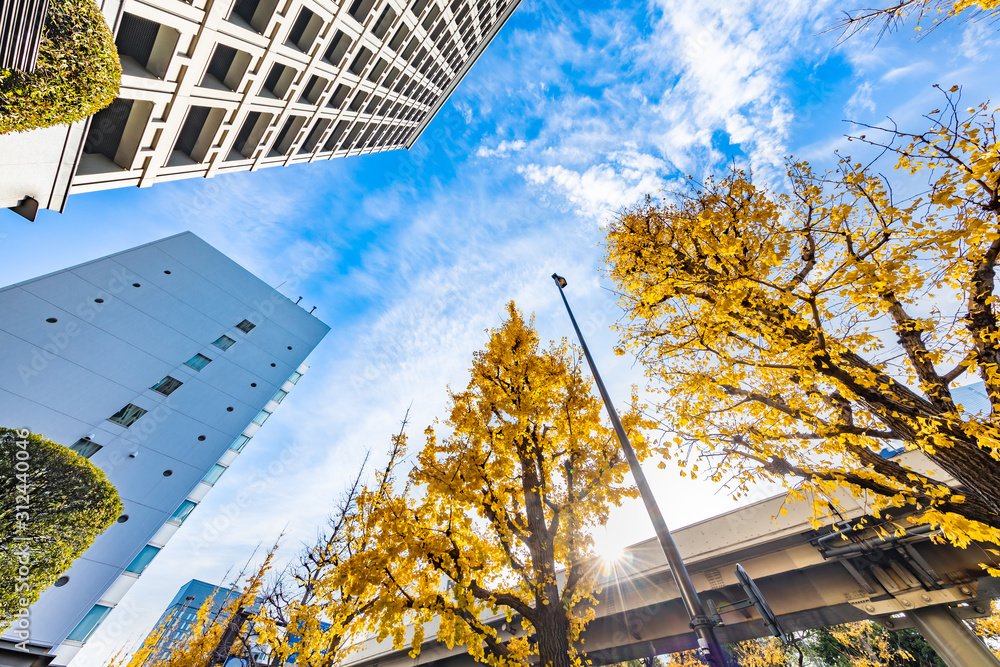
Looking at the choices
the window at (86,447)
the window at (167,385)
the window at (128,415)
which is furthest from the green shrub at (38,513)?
the window at (167,385)

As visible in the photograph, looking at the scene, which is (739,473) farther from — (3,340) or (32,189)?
(3,340)

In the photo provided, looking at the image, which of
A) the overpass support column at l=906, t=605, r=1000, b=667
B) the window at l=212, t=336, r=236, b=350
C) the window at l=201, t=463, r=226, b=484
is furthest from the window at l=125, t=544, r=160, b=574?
the overpass support column at l=906, t=605, r=1000, b=667

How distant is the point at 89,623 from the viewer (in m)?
14.5

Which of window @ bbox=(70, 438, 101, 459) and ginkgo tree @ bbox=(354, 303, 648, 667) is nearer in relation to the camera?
ginkgo tree @ bbox=(354, 303, 648, 667)

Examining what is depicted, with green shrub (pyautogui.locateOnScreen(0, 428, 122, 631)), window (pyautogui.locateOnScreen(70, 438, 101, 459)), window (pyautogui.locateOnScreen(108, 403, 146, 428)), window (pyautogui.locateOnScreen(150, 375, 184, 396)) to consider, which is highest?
window (pyautogui.locateOnScreen(150, 375, 184, 396))

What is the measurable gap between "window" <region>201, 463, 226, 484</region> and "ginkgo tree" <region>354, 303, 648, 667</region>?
20396mm

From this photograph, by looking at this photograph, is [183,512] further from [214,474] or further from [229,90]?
[229,90]

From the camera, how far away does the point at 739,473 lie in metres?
5.96

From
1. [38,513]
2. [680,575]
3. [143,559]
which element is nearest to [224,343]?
[143,559]

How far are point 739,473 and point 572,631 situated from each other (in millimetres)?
4009

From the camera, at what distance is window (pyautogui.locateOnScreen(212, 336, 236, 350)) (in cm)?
2262

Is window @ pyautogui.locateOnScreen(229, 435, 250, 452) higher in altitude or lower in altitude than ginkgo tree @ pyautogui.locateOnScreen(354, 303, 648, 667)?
higher

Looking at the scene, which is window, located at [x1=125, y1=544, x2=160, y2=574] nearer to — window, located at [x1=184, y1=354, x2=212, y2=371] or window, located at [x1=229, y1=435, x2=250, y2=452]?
window, located at [x1=229, y1=435, x2=250, y2=452]

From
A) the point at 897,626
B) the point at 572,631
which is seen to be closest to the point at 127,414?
the point at 572,631
